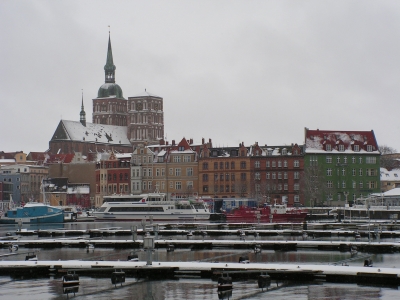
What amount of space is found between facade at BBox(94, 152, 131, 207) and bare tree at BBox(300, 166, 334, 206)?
33.8 meters

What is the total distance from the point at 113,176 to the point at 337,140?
137 feet

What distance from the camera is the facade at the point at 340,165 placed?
122562 mm

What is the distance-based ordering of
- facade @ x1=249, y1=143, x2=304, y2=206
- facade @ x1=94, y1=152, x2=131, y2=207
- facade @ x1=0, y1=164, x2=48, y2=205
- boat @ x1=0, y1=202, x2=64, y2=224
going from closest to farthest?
1. boat @ x1=0, y1=202, x2=64, y2=224
2. facade @ x1=249, y1=143, x2=304, y2=206
3. facade @ x1=94, y1=152, x2=131, y2=207
4. facade @ x1=0, y1=164, x2=48, y2=205

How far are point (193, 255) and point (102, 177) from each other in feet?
324

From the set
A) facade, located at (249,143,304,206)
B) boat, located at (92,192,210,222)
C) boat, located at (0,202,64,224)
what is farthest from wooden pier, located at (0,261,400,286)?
facade, located at (249,143,304,206)

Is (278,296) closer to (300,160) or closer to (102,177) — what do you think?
(300,160)

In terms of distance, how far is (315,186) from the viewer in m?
121

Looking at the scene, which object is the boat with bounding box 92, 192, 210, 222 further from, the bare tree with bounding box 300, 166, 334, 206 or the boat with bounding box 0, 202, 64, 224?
the bare tree with bounding box 300, 166, 334, 206

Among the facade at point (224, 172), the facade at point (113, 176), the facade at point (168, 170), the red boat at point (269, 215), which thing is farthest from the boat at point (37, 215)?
the facade at point (113, 176)

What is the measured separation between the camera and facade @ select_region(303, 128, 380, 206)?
402 ft

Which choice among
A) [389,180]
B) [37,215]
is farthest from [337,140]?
[37,215]

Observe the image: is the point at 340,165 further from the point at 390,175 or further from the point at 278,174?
the point at 390,175

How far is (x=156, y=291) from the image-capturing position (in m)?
30.5

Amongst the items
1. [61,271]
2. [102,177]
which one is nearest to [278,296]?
[61,271]
